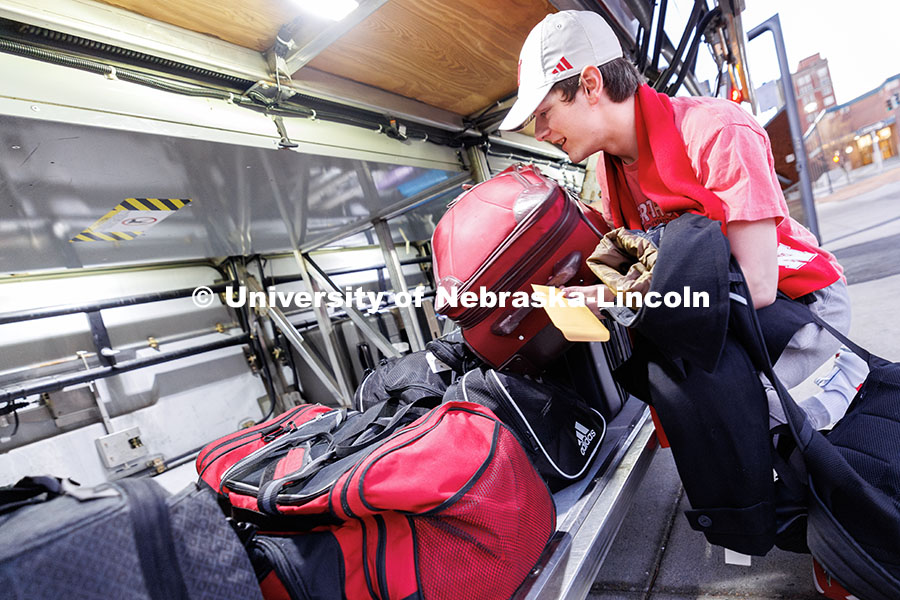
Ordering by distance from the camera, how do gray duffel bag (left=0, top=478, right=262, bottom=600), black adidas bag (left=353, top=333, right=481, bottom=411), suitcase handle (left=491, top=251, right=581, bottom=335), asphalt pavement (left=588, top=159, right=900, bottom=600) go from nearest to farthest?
gray duffel bag (left=0, top=478, right=262, bottom=600), asphalt pavement (left=588, top=159, right=900, bottom=600), suitcase handle (left=491, top=251, right=581, bottom=335), black adidas bag (left=353, top=333, right=481, bottom=411)

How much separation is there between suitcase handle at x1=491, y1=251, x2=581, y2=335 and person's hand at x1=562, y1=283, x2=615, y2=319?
0.14 m

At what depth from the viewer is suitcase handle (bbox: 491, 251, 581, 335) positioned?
1186 millimetres

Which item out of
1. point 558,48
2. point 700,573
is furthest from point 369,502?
point 558,48

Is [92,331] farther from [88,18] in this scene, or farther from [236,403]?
[88,18]

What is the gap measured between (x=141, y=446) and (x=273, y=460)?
96.6 inches

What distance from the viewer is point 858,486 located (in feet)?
2.55

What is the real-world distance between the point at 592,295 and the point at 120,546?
38.9 inches

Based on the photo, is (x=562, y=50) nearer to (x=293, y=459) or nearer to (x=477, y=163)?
(x=293, y=459)

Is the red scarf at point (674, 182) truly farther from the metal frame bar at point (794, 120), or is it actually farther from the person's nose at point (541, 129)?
the metal frame bar at point (794, 120)

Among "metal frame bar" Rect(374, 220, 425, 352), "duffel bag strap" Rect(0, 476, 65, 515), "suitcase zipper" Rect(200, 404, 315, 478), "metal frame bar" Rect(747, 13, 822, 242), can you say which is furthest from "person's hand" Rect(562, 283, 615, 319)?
"metal frame bar" Rect(747, 13, 822, 242)

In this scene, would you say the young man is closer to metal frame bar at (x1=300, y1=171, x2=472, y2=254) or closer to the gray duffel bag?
the gray duffel bag

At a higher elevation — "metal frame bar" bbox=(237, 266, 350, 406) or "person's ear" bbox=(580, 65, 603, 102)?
"person's ear" bbox=(580, 65, 603, 102)

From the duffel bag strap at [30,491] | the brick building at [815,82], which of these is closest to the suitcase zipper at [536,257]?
the duffel bag strap at [30,491]

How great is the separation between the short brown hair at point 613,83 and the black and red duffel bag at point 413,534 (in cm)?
96
